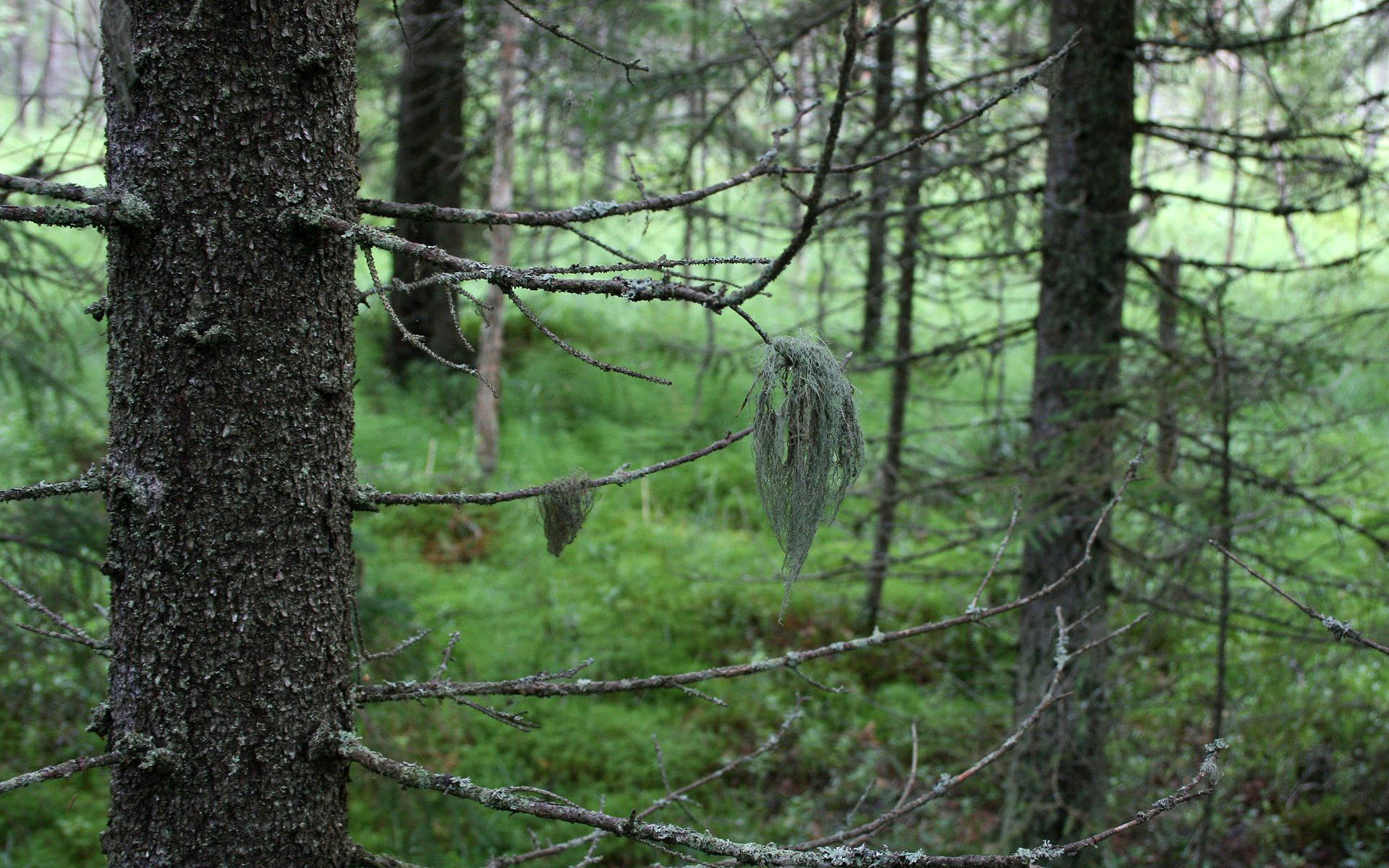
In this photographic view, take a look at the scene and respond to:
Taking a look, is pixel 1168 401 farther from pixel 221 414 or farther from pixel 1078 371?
pixel 221 414

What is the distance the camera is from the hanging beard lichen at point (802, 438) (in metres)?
1.59

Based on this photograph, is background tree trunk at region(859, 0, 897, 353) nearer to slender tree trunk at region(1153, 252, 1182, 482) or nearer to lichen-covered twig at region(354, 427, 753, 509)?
slender tree trunk at region(1153, 252, 1182, 482)

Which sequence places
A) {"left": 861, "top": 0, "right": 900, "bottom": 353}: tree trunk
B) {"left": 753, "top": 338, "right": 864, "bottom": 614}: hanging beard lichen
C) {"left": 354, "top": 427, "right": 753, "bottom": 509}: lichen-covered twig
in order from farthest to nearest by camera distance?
{"left": 861, "top": 0, "right": 900, "bottom": 353}: tree trunk, {"left": 354, "top": 427, "right": 753, "bottom": 509}: lichen-covered twig, {"left": 753, "top": 338, "right": 864, "bottom": 614}: hanging beard lichen

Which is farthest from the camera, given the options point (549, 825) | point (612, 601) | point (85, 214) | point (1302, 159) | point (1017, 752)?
point (612, 601)

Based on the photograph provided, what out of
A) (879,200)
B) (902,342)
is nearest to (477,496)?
(879,200)

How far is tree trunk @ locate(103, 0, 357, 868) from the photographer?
1661mm

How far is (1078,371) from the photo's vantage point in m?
4.69

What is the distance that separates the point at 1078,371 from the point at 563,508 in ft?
11.5

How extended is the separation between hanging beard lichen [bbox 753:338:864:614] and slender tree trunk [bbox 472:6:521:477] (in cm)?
621

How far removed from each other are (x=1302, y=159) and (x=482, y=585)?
240 inches

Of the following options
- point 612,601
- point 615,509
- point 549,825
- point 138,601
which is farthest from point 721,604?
point 138,601

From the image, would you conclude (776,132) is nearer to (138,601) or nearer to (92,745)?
(138,601)

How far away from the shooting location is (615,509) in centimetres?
915

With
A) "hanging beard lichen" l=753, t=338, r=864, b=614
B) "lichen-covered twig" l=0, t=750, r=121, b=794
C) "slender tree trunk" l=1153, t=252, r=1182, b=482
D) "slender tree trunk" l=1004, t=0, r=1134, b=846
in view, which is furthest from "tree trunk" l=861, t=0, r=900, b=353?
"lichen-covered twig" l=0, t=750, r=121, b=794
